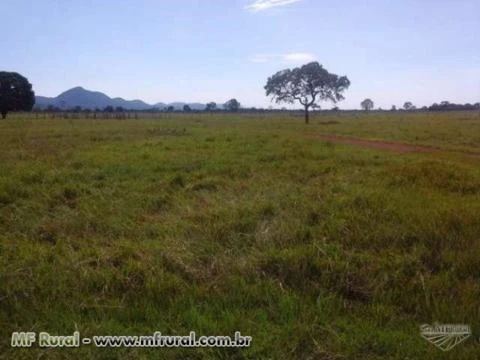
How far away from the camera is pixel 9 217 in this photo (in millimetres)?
6844

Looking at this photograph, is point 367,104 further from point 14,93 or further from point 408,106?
point 14,93

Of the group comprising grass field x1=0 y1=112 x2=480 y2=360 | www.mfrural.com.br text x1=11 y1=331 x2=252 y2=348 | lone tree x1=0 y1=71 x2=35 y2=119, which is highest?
lone tree x1=0 y1=71 x2=35 y2=119

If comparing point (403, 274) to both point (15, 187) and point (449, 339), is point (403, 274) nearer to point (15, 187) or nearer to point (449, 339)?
point (449, 339)

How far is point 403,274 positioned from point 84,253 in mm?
3812

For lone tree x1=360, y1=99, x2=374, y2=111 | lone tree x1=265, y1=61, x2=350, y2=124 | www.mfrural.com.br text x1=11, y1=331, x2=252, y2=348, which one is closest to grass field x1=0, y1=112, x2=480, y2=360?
www.mfrural.com.br text x1=11, y1=331, x2=252, y2=348

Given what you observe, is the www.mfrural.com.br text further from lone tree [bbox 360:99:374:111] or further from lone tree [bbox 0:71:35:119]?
lone tree [bbox 360:99:374:111]

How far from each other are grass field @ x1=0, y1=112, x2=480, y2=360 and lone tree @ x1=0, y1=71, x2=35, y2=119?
194ft

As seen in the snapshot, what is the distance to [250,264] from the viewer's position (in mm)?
4809

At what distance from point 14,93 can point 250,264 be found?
65.9 metres

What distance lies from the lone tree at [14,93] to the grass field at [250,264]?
→ 2329 inches

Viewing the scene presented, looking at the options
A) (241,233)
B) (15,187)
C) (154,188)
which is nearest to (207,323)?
(241,233)

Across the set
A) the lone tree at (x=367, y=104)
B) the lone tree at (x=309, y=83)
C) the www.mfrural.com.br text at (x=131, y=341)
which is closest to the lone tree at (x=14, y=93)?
the lone tree at (x=309, y=83)

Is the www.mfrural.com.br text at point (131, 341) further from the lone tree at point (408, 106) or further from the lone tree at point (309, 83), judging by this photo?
the lone tree at point (408, 106)

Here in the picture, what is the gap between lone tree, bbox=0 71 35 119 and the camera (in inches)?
2339
